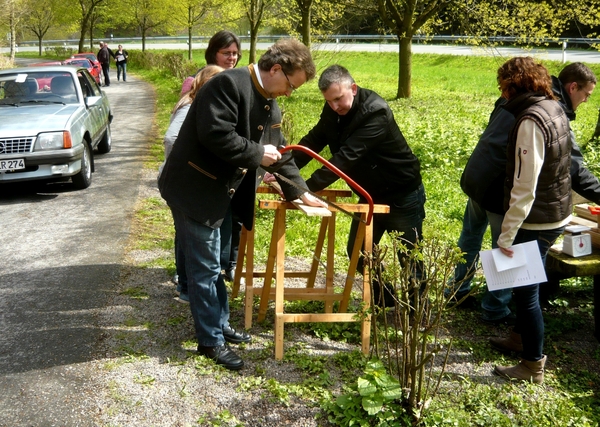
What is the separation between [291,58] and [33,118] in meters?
6.25

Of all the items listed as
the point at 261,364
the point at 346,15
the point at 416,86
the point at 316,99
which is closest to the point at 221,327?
the point at 261,364

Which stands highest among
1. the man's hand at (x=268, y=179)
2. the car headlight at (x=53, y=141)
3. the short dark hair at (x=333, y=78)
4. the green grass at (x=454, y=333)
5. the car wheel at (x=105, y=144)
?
the short dark hair at (x=333, y=78)

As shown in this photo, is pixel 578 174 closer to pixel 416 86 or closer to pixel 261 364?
pixel 261 364

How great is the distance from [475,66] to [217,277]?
29.2 meters

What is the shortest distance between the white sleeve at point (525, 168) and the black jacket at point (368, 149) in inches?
37.9

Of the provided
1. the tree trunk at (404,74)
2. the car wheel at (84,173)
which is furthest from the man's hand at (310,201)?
the tree trunk at (404,74)

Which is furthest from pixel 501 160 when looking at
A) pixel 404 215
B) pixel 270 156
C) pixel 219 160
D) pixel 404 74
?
pixel 404 74

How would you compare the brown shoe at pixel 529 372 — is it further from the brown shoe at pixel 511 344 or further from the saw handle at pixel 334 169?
the saw handle at pixel 334 169

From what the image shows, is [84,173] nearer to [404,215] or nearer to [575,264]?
[404,215]

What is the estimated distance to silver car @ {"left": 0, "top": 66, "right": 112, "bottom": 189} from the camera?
8398mm

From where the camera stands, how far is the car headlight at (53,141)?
8453mm

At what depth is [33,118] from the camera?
887 centimetres

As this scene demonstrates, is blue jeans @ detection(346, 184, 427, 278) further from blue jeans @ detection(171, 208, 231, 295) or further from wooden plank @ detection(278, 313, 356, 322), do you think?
blue jeans @ detection(171, 208, 231, 295)

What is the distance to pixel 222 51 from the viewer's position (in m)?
5.54
